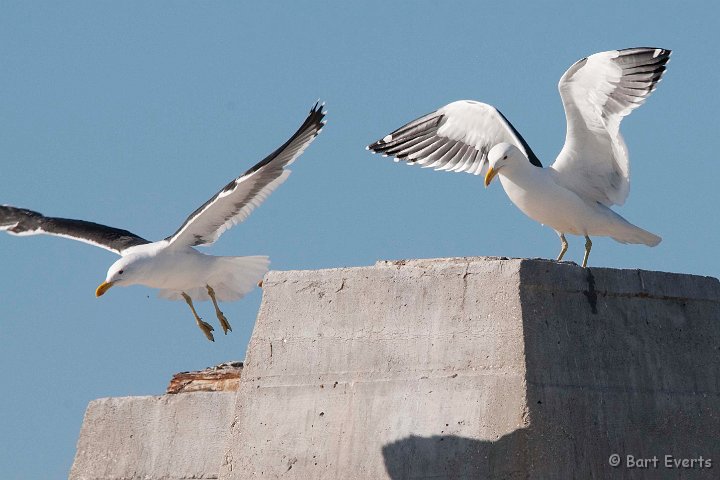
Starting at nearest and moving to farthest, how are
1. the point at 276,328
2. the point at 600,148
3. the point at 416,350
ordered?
the point at 416,350
the point at 276,328
the point at 600,148

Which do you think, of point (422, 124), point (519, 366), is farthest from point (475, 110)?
point (519, 366)

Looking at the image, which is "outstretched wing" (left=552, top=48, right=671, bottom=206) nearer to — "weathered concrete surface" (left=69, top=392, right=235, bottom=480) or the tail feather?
the tail feather

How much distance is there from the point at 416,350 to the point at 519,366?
70 cm

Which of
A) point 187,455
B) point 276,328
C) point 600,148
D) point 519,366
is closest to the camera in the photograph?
point 519,366

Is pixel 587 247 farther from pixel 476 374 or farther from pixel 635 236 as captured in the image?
pixel 476 374

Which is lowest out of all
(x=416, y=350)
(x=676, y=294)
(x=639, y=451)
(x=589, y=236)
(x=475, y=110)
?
(x=639, y=451)

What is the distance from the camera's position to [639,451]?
23.5ft

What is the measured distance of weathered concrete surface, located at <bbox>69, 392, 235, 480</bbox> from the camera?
28.0 ft

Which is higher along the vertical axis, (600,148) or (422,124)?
(422,124)

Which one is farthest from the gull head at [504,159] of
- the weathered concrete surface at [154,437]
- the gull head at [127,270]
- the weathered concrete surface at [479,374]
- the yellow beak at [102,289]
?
the yellow beak at [102,289]

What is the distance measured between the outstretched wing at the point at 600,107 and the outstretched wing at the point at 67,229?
3.71 m

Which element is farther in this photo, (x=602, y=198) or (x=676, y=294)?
(x=602, y=198)

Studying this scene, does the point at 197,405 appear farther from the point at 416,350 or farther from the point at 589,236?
the point at 589,236

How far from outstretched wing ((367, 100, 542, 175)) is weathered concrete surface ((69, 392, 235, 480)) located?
3.02 meters
